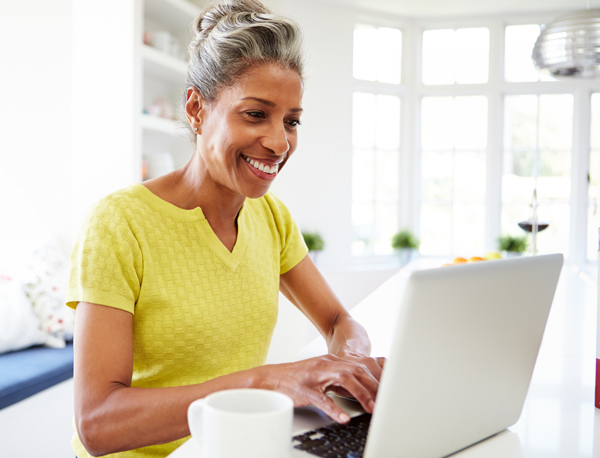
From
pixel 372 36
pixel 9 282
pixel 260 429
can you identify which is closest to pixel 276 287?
pixel 260 429

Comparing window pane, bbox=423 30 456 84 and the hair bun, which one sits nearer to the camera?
the hair bun

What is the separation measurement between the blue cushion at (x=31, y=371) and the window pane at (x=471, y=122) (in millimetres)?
3951

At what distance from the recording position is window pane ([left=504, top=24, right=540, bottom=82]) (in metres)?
5.19

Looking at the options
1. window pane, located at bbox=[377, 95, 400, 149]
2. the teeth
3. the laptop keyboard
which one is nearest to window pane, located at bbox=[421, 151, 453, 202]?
window pane, located at bbox=[377, 95, 400, 149]

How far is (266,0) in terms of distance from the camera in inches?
178

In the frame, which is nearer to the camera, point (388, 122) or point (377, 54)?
point (377, 54)

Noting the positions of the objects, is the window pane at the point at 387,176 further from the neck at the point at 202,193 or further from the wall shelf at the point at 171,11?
the neck at the point at 202,193

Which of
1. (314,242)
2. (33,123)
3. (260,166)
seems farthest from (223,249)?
(314,242)

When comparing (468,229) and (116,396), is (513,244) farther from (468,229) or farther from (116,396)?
(116,396)

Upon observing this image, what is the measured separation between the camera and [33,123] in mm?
3100

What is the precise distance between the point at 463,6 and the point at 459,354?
15.8 feet

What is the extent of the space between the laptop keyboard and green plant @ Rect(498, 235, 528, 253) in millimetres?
4566

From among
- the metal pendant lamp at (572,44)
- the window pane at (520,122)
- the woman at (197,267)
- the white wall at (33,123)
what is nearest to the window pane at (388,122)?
the window pane at (520,122)

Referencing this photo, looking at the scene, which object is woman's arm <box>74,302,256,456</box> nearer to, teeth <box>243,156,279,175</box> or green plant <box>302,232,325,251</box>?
teeth <box>243,156,279,175</box>
